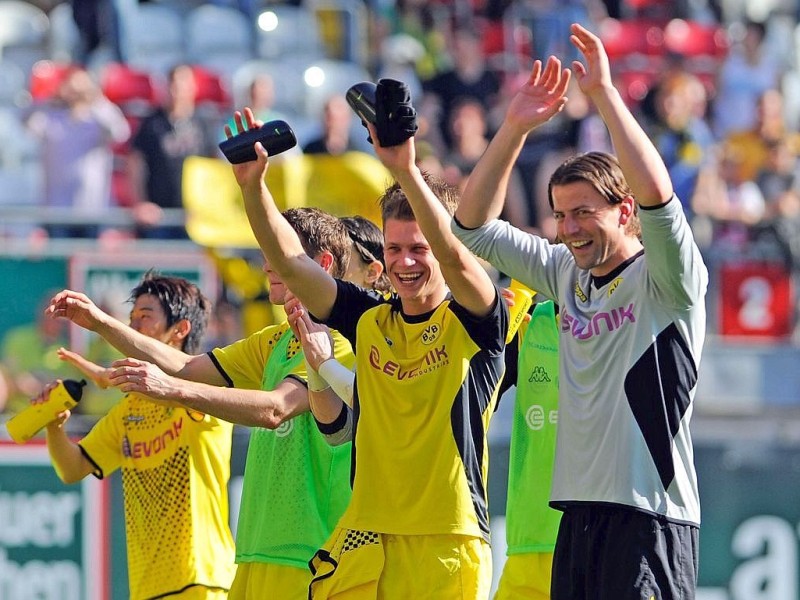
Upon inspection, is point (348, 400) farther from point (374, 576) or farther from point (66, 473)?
point (66, 473)

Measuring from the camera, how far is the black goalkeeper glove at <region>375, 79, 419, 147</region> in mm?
3994

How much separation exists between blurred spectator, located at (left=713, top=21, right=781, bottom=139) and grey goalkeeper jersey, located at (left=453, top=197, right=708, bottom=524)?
9.67m

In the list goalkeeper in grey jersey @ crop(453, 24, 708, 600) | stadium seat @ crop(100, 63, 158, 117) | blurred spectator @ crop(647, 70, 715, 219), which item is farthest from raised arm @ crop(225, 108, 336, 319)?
stadium seat @ crop(100, 63, 158, 117)

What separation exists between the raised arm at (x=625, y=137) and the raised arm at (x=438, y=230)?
544 millimetres

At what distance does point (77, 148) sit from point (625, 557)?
805cm

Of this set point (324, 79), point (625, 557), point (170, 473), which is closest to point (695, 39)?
point (324, 79)

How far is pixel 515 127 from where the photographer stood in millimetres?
4086

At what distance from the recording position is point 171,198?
10.9m

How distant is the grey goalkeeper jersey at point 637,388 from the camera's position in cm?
400

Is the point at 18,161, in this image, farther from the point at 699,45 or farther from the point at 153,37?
the point at 699,45

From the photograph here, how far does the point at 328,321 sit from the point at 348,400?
0.30 metres

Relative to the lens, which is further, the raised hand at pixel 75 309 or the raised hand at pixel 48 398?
the raised hand at pixel 48 398

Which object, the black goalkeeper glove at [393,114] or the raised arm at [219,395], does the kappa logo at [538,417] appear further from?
the black goalkeeper glove at [393,114]

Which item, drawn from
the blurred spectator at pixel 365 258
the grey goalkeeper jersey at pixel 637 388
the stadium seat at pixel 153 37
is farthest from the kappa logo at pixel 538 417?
the stadium seat at pixel 153 37
